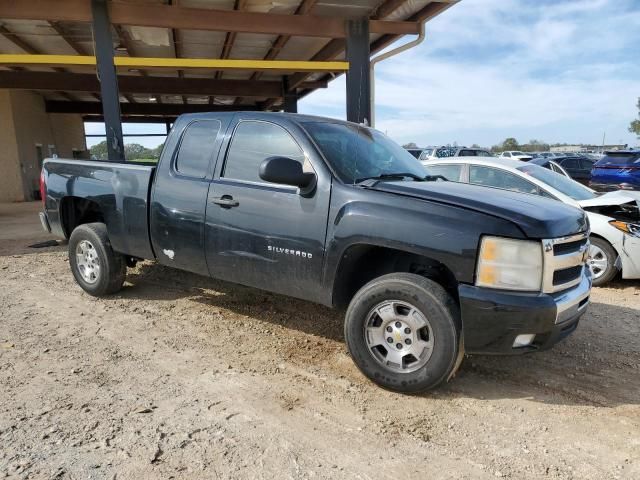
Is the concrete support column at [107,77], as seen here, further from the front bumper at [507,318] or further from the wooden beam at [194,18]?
the front bumper at [507,318]

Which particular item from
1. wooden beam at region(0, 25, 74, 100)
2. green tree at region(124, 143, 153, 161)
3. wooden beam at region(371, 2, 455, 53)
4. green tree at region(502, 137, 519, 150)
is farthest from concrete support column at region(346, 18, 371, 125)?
green tree at region(502, 137, 519, 150)

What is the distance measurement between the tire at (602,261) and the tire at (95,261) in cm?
555

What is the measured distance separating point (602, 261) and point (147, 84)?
13786 mm

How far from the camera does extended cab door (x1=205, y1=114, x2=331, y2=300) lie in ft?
11.5

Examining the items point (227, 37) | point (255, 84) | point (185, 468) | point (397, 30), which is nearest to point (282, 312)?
point (185, 468)

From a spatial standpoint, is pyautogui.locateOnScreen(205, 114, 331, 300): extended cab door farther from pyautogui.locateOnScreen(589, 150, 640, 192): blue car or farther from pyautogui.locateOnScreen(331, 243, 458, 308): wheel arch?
pyautogui.locateOnScreen(589, 150, 640, 192): blue car

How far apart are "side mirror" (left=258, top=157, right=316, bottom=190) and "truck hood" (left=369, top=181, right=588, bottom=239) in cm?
54

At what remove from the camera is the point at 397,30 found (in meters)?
9.76

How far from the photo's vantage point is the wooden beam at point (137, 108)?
65.2ft

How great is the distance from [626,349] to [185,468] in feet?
12.1

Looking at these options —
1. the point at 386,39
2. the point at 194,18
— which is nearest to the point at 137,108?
the point at 194,18

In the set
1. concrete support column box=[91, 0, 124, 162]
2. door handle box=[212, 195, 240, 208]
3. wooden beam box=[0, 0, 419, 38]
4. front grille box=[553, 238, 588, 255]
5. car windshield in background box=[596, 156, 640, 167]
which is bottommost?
front grille box=[553, 238, 588, 255]

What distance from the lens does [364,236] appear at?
127 inches

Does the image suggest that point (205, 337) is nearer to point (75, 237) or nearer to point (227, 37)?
point (75, 237)
